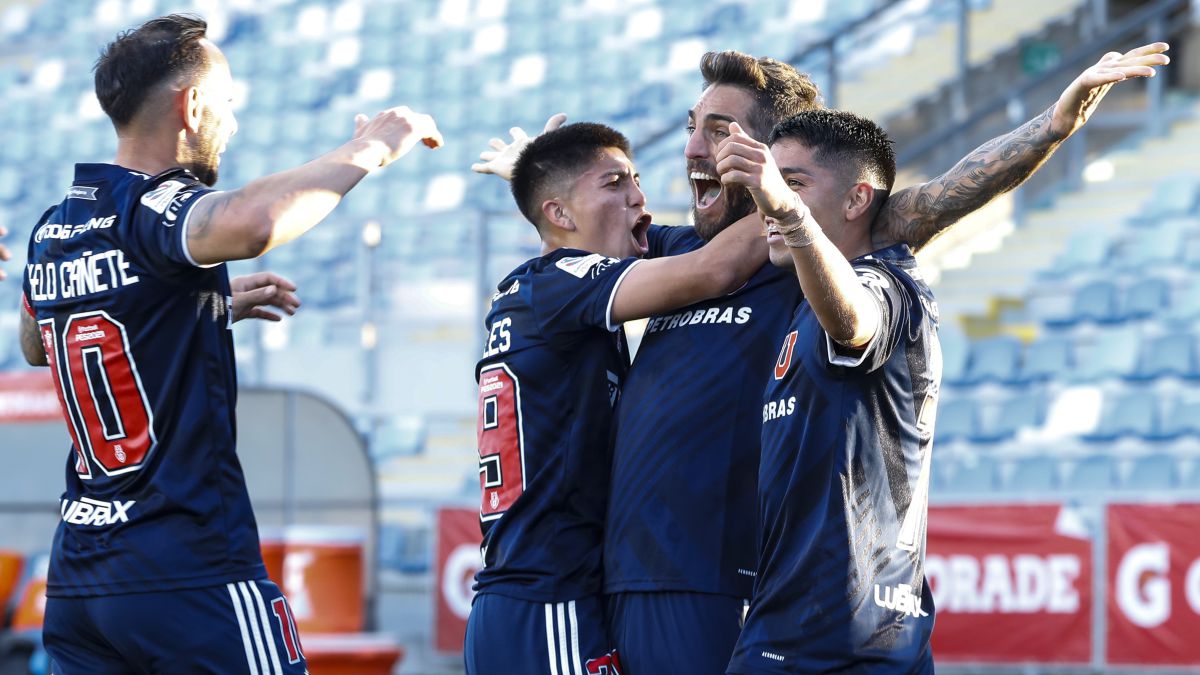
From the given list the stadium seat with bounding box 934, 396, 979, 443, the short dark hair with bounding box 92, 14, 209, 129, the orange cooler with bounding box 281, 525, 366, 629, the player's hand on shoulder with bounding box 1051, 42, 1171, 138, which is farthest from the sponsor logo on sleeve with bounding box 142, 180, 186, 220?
the stadium seat with bounding box 934, 396, 979, 443

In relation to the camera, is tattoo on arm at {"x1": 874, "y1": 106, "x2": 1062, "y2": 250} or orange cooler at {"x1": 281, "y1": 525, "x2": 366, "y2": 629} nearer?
tattoo on arm at {"x1": 874, "y1": 106, "x2": 1062, "y2": 250}

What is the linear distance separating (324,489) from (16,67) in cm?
1378

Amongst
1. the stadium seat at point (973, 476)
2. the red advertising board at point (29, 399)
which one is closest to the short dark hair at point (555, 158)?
the red advertising board at point (29, 399)

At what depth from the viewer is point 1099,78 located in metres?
3.60

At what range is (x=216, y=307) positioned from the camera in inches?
153

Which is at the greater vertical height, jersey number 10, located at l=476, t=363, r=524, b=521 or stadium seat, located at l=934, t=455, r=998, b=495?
jersey number 10, located at l=476, t=363, r=524, b=521

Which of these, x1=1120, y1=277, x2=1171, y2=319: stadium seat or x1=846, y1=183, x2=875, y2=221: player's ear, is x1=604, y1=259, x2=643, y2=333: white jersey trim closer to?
x1=846, y1=183, x2=875, y2=221: player's ear

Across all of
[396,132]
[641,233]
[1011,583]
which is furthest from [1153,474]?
[396,132]

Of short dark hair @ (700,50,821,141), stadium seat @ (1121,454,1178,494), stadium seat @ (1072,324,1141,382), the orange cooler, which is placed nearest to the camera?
short dark hair @ (700,50,821,141)

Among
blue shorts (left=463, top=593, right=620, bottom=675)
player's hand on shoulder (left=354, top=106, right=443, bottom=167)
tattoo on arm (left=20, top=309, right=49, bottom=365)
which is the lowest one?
blue shorts (left=463, top=593, right=620, bottom=675)

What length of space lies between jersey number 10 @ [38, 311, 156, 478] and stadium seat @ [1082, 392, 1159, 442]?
8541 mm

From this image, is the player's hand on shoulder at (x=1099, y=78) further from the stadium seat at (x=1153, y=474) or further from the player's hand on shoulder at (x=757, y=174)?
the stadium seat at (x=1153, y=474)

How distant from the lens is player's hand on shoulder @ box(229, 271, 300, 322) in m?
4.36

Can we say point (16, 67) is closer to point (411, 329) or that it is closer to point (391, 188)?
point (391, 188)
